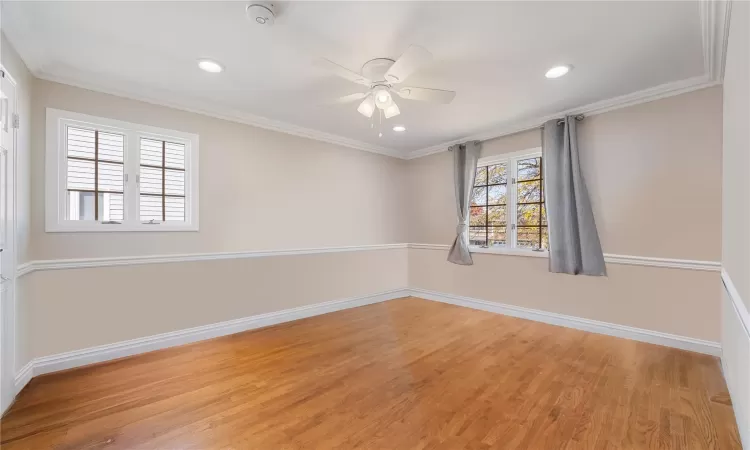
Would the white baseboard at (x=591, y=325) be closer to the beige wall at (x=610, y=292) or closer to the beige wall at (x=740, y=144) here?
the beige wall at (x=610, y=292)

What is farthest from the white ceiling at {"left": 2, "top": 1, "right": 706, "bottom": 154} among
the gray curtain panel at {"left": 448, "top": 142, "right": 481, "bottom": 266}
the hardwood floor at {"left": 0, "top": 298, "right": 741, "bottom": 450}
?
the hardwood floor at {"left": 0, "top": 298, "right": 741, "bottom": 450}

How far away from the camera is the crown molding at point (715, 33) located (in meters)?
1.85

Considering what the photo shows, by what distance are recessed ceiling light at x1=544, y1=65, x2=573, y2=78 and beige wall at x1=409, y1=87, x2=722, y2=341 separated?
3.75 feet

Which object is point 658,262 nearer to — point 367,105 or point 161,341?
point 367,105

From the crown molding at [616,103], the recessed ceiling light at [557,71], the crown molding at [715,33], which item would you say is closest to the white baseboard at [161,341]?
the crown molding at [616,103]

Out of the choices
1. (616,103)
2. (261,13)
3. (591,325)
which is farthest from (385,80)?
(591,325)

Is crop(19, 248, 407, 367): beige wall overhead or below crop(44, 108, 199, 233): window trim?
below

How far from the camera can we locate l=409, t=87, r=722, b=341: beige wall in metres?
2.90

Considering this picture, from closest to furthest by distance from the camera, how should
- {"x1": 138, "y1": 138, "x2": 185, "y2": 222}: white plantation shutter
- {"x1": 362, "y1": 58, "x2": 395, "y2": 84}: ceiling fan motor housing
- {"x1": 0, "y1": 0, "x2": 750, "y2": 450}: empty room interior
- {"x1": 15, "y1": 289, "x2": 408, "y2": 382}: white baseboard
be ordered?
{"x1": 0, "y1": 0, "x2": 750, "y2": 450}: empty room interior
{"x1": 362, "y1": 58, "x2": 395, "y2": 84}: ceiling fan motor housing
{"x1": 15, "y1": 289, "x2": 408, "y2": 382}: white baseboard
{"x1": 138, "y1": 138, "x2": 185, "y2": 222}: white plantation shutter

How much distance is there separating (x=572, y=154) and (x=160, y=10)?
12.7 feet

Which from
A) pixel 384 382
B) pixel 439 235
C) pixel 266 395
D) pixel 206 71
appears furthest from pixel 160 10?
pixel 439 235

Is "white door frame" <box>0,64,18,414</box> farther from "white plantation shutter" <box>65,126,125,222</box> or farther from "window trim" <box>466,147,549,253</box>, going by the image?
"window trim" <box>466,147,549,253</box>

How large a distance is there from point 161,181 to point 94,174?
1.68ft

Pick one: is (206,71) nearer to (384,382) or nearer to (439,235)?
(384,382)
